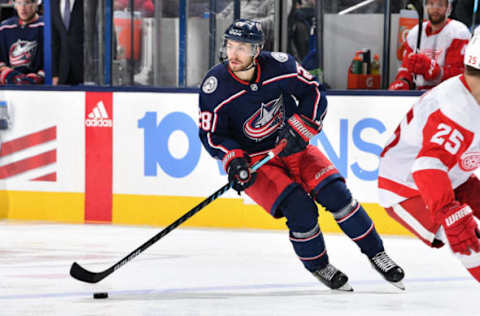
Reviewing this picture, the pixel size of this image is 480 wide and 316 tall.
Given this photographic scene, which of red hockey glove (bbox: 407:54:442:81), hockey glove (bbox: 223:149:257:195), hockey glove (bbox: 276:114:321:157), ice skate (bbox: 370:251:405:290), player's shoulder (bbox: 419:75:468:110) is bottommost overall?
ice skate (bbox: 370:251:405:290)

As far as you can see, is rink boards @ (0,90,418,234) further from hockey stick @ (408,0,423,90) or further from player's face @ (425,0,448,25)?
player's face @ (425,0,448,25)

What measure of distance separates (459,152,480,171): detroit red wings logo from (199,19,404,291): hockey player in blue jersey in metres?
0.92

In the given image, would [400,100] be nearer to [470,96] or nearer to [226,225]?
[226,225]

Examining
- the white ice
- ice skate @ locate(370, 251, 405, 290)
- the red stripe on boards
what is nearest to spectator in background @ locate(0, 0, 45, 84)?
the red stripe on boards

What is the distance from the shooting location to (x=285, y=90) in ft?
11.9

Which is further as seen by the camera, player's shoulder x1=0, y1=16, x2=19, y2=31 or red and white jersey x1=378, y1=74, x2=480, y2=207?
player's shoulder x1=0, y1=16, x2=19, y2=31

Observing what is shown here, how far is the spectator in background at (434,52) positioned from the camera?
5.09 meters

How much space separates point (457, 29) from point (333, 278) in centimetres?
222

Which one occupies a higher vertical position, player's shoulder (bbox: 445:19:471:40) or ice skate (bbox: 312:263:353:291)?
player's shoulder (bbox: 445:19:471:40)

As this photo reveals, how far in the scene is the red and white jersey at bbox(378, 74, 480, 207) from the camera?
94.0 inches

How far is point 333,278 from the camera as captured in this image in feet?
11.5

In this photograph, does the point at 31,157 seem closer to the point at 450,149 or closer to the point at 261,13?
the point at 261,13

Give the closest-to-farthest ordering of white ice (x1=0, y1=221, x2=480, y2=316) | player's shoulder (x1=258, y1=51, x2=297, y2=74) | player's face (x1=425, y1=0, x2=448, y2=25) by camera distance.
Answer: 1. white ice (x1=0, y1=221, x2=480, y2=316)
2. player's shoulder (x1=258, y1=51, x2=297, y2=74)
3. player's face (x1=425, y1=0, x2=448, y2=25)

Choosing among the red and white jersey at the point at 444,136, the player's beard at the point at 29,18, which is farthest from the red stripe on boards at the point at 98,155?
the red and white jersey at the point at 444,136
